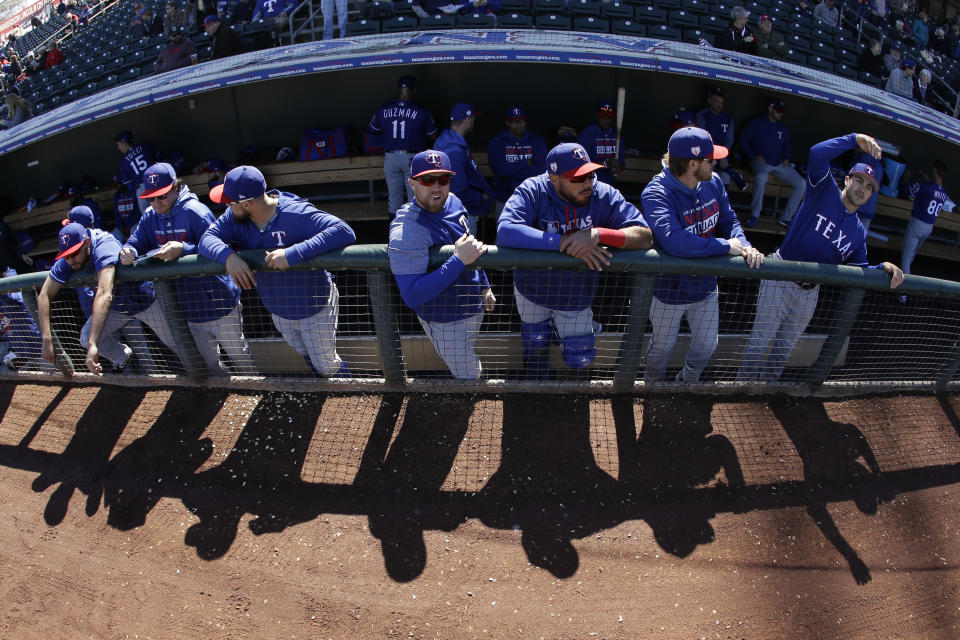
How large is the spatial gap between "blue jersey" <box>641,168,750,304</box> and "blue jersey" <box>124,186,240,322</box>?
2585 mm

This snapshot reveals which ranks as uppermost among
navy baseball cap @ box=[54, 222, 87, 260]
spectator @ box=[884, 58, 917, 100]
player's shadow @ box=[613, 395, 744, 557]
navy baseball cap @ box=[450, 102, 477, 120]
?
navy baseball cap @ box=[450, 102, 477, 120]

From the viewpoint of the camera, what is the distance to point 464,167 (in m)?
6.34

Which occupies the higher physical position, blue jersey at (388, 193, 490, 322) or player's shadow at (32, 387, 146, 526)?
blue jersey at (388, 193, 490, 322)

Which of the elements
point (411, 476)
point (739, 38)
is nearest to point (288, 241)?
point (411, 476)

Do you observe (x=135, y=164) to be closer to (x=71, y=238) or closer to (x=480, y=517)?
(x=71, y=238)

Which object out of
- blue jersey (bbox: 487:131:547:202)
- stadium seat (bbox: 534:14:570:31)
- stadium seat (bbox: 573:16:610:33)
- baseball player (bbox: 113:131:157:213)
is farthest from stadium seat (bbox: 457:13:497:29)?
baseball player (bbox: 113:131:157:213)

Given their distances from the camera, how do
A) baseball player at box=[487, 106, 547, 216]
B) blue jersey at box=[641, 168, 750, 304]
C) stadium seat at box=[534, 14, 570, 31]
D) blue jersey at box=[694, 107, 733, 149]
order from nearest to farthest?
blue jersey at box=[641, 168, 750, 304], baseball player at box=[487, 106, 547, 216], blue jersey at box=[694, 107, 733, 149], stadium seat at box=[534, 14, 570, 31]

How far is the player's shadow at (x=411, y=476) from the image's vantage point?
10.3 feet

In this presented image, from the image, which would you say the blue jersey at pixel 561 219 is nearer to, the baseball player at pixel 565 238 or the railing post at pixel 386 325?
the baseball player at pixel 565 238

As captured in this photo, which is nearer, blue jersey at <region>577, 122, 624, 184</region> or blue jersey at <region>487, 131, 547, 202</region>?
blue jersey at <region>487, 131, 547, 202</region>

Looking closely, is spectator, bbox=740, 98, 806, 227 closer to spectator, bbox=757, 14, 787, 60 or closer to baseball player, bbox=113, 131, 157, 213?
spectator, bbox=757, 14, 787, 60

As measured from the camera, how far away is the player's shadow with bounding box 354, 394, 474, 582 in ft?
10.3

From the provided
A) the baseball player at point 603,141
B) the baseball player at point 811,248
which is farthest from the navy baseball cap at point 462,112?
the baseball player at point 811,248

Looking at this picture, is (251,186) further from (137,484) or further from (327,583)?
(327,583)
